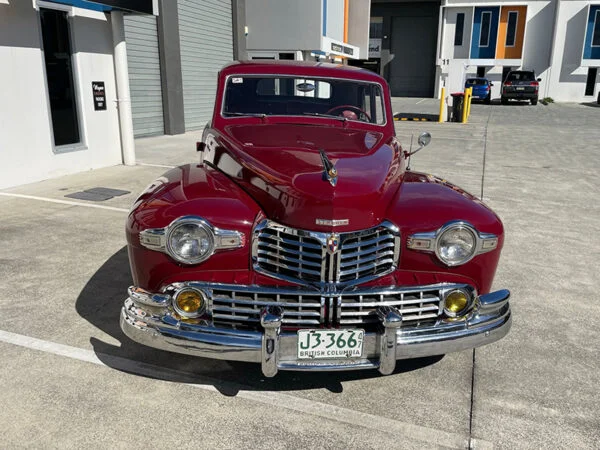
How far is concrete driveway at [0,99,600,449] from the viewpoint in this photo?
2.56 metres

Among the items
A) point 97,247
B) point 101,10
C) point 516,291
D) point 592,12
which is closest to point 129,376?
point 97,247

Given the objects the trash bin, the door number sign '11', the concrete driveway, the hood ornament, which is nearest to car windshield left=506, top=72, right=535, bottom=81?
the trash bin

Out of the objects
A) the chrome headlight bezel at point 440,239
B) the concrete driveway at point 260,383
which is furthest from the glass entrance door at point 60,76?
the chrome headlight bezel at point 440,239

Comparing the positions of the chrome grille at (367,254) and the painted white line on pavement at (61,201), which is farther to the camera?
the painted white line on pavement at (61,201)

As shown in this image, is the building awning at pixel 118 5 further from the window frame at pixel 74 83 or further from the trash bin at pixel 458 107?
the trash bin at pixel 458 107

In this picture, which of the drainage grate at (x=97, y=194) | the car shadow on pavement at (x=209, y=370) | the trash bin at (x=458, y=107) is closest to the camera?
the car shadow on pavement at (x=209, y=370)

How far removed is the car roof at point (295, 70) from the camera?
14.0ft

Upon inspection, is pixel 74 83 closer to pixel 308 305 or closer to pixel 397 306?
pixel 308 305

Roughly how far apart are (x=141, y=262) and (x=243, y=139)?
1.17 meters

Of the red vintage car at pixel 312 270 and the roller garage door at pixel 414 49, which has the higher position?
the roller garage door at pixel 414 49

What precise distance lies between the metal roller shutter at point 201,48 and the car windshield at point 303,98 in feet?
33.2

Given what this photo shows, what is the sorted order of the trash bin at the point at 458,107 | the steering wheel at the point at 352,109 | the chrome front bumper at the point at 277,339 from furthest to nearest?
the trash bin at the point at 458,107 < the steering wheel at the point at 352,109 < the chrome front bumper at the point at 277,339

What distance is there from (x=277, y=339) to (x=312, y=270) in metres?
0.40

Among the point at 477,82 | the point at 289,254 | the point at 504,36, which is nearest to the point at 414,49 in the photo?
the point at 504,36
